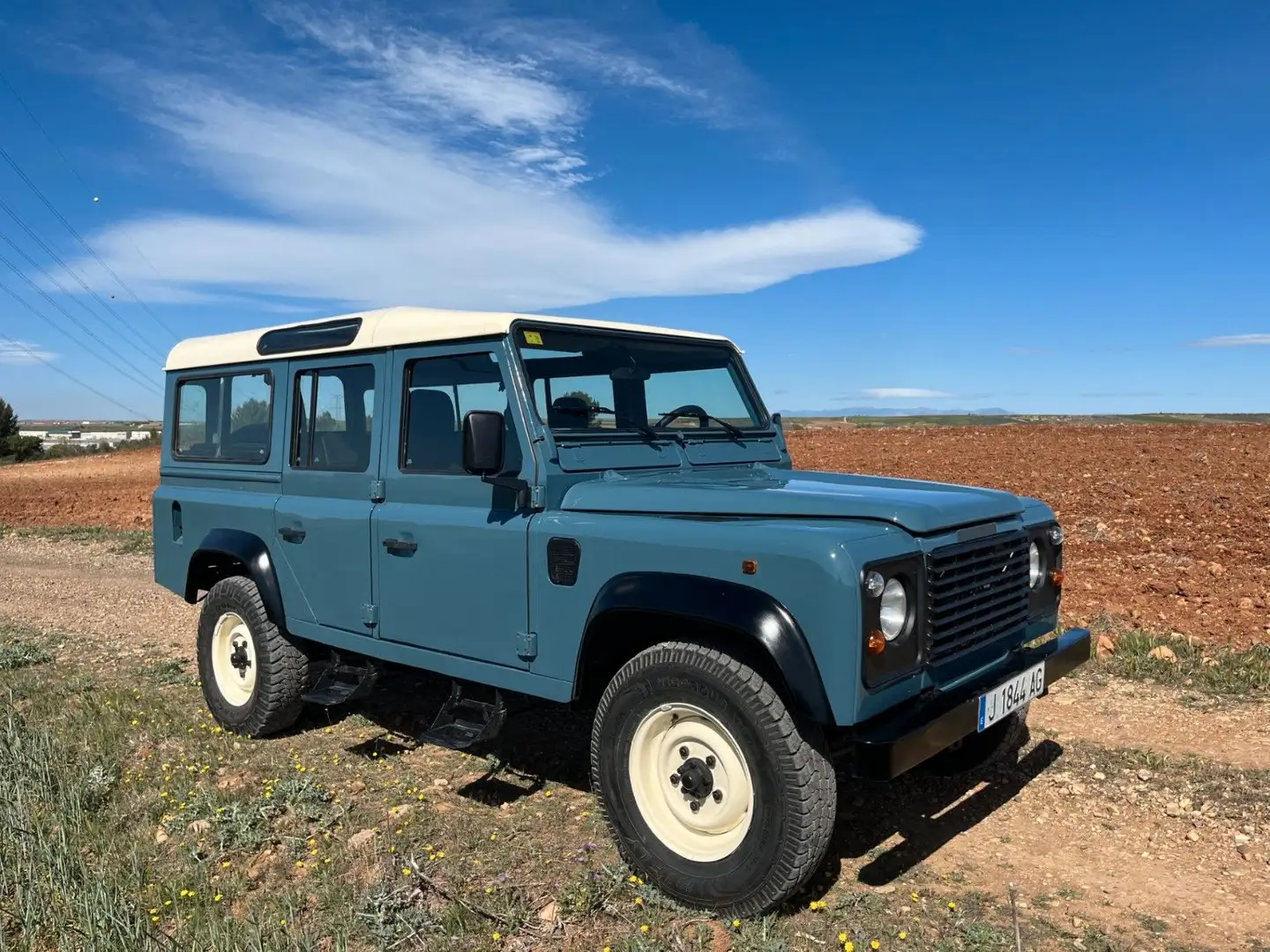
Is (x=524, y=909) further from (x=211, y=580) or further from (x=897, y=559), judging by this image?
(x=211, y=580)

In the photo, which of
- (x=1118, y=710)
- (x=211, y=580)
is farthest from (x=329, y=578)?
(x=1118, y=710)

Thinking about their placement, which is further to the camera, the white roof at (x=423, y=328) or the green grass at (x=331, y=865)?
the white roof at (x=423, y=328)

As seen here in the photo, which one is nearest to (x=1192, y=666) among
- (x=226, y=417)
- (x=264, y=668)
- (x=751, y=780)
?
(x=751, y=780)

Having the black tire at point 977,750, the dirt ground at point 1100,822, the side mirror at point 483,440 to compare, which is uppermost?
the side mirror at point 483,440

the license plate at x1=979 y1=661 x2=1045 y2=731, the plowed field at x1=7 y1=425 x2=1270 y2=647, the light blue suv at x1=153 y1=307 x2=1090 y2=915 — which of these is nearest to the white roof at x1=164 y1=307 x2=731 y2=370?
the light blue suv at x1=153 y1=307 x2=1090 y2=915

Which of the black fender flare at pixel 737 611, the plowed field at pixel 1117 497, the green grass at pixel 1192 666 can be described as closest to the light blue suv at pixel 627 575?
the black fender flare at pixel 737 611

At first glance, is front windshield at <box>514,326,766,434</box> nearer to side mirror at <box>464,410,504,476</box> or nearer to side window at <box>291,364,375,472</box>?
side mirror at <box>464,410,504,476</box>

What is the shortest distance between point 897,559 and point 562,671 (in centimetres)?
141

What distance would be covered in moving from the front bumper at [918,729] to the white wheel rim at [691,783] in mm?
423

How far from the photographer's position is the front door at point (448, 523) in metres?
3.97

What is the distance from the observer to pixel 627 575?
3.50m

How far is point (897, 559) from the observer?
10.2 feet

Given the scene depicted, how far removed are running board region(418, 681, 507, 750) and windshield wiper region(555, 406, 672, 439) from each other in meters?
1.28

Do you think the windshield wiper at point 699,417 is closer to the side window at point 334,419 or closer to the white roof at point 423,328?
the white roof at point 423,328
